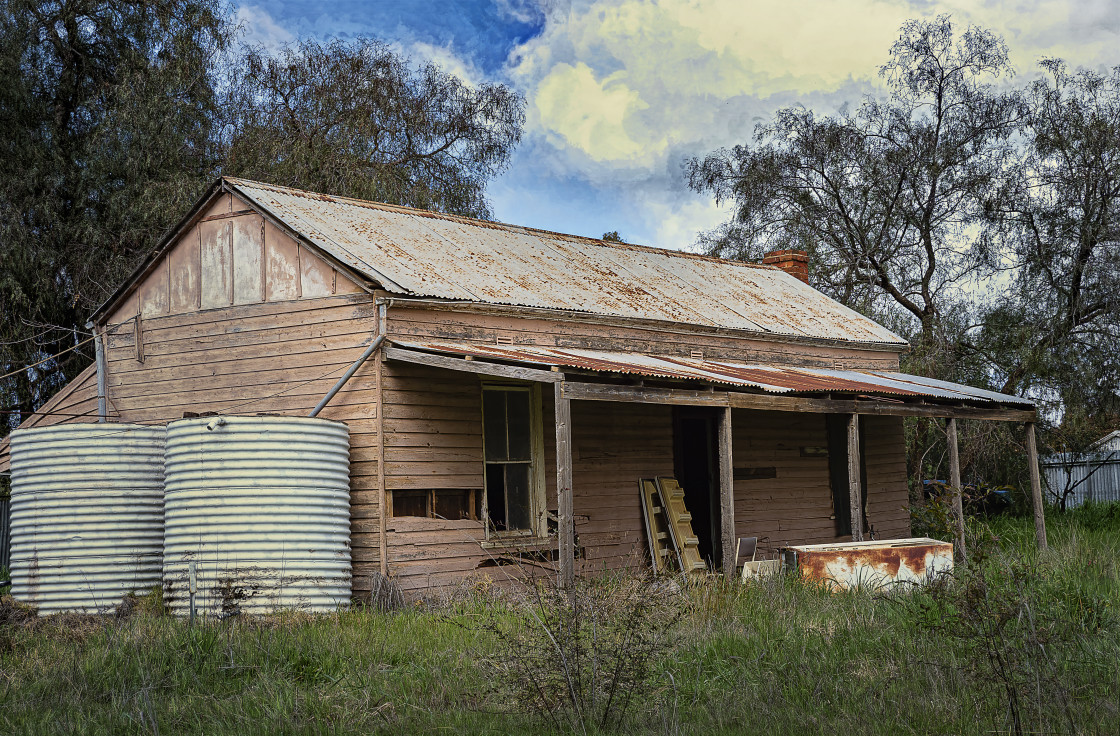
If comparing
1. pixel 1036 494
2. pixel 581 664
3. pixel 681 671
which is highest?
pixel 1036 494

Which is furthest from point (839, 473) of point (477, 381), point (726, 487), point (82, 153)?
point (82, 153)

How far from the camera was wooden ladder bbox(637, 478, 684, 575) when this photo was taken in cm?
1372

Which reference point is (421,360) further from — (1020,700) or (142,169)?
(142,169)

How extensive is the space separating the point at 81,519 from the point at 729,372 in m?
7.08

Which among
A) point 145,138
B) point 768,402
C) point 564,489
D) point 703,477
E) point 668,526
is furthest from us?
point 145,138

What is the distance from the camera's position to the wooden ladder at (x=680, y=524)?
13.8 m

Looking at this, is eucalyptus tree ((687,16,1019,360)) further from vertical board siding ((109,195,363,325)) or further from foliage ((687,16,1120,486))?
vertical board siding ((109,195,363,325))

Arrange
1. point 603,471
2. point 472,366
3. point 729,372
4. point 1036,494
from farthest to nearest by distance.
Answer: point 1036,494
point 603,471
point 729,372
point 472,366

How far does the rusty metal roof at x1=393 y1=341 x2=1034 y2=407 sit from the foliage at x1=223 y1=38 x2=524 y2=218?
10425 mm

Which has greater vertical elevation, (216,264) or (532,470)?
(216,264)

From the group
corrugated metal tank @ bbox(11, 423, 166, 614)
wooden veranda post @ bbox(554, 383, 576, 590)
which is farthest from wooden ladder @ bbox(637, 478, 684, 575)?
corrugated metal tank @ bbox(11, 423, 166, 614)

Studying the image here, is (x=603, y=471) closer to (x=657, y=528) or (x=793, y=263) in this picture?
(x=657, y=528)

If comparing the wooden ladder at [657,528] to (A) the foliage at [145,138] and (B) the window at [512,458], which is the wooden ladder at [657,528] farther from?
(A) the foliage at [145,138]

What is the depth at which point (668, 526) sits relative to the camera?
14.1 meters
